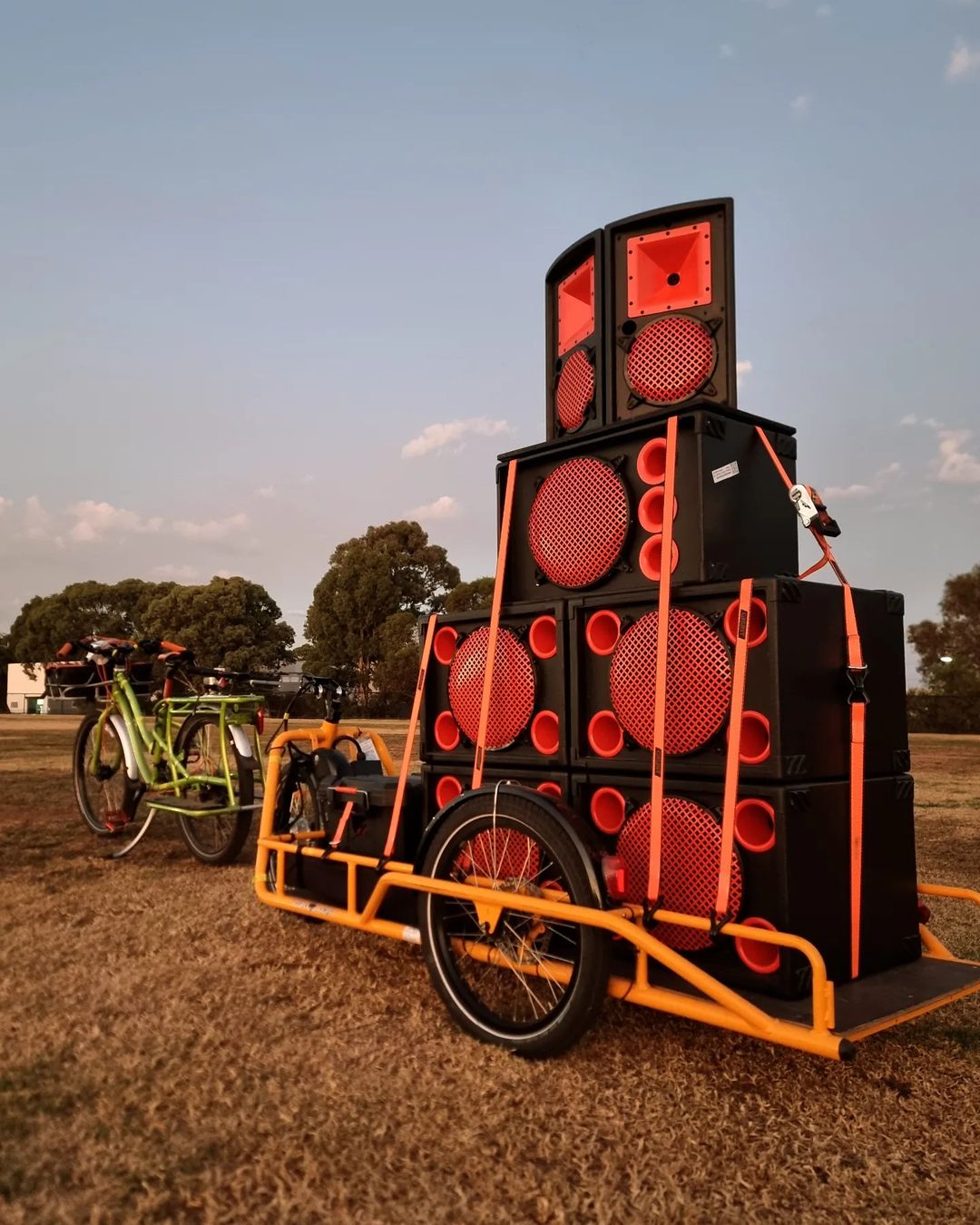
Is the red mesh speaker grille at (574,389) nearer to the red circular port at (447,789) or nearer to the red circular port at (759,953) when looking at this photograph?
the red circular port at (447,789)

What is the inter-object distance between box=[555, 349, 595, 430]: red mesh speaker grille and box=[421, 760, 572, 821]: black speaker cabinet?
1.46m

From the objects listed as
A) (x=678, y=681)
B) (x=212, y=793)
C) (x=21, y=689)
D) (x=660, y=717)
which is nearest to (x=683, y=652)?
(x=678, y=681)

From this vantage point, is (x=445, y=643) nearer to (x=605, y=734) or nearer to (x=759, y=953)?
(x=605, y=734)

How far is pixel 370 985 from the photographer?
381 centimetres

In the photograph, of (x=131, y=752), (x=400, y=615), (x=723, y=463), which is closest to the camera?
(x=723, y=463)

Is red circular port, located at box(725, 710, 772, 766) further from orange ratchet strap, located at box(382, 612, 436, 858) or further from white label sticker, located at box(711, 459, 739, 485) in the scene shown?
orange ratchet strap, located at box(382, 612, 436, 858)

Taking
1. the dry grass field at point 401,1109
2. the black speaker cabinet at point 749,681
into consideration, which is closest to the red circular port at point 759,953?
the dry grass field at point 401,1109

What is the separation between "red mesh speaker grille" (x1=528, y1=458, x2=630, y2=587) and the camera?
360cm

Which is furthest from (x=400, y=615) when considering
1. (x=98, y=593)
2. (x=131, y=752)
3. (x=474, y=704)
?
(x=474, y=704)

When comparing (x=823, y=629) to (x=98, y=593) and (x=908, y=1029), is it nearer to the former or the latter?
(x=908, y=1029)

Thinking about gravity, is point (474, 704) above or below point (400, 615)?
below

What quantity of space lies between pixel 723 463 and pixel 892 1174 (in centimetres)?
221

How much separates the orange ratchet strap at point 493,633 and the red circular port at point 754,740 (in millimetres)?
1011

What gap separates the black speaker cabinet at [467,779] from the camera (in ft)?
11.8
